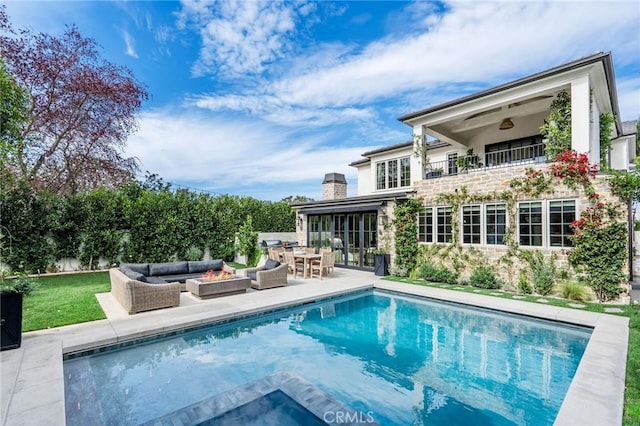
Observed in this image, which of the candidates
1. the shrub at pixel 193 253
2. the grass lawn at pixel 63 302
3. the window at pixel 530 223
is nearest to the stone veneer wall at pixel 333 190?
the shrub at pixel 193 253

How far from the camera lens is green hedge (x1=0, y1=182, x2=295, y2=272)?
42.1ft

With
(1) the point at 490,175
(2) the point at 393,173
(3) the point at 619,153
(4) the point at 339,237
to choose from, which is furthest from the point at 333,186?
(3) the point at 619,153

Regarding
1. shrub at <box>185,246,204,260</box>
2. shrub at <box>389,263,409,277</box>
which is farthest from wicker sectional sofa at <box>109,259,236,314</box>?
shrub at <box>389,263,409,277</box>

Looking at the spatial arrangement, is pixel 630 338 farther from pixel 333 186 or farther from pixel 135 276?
pixel 333 186

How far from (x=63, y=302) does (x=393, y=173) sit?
1640 centimetres

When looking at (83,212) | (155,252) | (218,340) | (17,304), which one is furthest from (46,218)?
(218,340)

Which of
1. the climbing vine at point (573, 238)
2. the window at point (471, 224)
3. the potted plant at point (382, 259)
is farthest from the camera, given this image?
the potted plant at point (382, 259)

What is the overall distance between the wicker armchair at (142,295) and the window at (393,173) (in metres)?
14.2

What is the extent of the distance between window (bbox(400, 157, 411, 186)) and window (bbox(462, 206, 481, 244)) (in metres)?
6.41

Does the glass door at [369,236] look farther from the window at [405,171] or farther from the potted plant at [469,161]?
the potted plant at [469,161]

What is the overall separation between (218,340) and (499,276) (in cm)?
975

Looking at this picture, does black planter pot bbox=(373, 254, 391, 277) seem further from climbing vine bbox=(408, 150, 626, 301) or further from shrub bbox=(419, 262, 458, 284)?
climbing vine bbox=(408, 150, 626, 301)

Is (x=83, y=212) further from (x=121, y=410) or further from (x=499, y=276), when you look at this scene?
(x=499, y=276)

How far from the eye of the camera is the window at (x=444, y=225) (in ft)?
41.9
